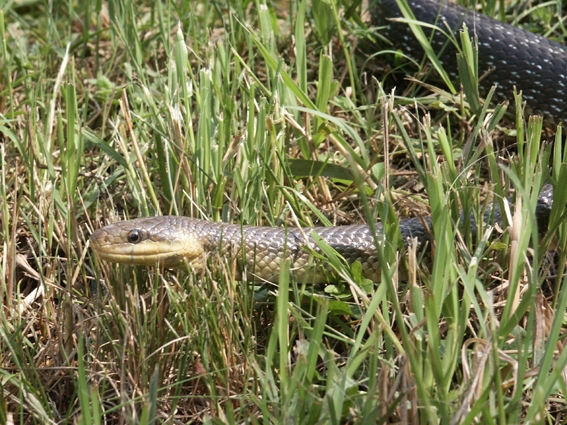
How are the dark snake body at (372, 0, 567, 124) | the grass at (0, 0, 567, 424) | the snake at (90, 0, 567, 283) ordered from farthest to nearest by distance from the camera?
the dark snake body at (372, 0, 567, 124) < the snake at (90, 0, 567, 283) < the grass at (0, 0, 567, 424)

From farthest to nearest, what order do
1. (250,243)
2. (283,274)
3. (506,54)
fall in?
(506,54) < (250,243) < (283,274)

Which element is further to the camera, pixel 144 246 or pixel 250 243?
pixel 250 243

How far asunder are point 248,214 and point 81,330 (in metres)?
0.96

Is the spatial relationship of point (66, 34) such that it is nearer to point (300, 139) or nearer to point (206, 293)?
point (300, 139)

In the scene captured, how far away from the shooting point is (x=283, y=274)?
2398 mm

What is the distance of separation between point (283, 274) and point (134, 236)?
43.9 inches

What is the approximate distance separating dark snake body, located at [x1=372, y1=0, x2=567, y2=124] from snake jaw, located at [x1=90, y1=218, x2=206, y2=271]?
6.55ft

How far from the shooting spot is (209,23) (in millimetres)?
5188

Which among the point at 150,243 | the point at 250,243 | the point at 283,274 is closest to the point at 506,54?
the point at 250,243

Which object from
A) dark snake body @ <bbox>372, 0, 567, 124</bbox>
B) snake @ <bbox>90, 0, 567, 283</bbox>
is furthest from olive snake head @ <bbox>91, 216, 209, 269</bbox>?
dark snake body @ <bbox>372, 0, 567, 124</bbox>

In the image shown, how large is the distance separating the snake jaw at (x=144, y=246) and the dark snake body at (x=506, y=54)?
200 centimetres

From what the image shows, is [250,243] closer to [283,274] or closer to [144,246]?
[144,246]

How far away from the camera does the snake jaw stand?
3.30m

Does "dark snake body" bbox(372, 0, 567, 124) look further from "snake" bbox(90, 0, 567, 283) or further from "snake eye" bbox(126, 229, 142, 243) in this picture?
"snake eye" bbox(126, 229, 142, 243)
